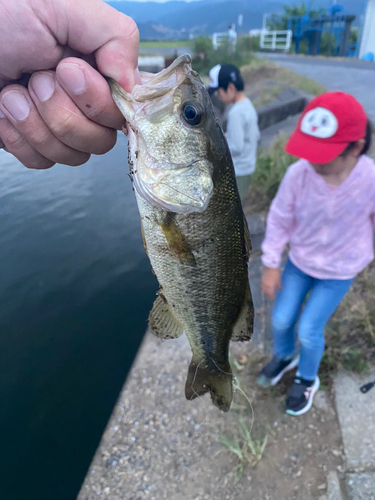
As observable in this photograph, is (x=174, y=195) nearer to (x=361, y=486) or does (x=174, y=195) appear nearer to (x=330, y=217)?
(x=330, y=217)

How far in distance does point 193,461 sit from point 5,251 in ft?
14.5

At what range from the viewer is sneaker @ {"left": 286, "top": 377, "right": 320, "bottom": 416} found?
2824 millimetres

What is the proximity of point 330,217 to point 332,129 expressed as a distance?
0.60 m

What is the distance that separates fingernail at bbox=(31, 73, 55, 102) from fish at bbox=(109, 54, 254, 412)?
23 centimetres

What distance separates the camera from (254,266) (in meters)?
4.64

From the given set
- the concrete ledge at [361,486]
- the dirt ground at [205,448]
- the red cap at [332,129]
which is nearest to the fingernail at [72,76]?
the red cap at [332,129]

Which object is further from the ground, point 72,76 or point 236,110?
point 72,76

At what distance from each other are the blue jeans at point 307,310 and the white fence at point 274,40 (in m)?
31.8

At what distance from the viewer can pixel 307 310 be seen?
8.29 ft

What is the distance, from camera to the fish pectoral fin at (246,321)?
1.39 metres

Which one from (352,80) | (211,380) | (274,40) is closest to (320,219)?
(211,380)

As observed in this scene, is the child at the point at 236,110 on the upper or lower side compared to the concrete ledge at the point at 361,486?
upper

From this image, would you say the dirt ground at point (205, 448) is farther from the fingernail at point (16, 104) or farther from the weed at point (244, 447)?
the fingernail at point (16, 104)

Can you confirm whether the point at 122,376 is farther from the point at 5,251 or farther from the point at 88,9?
the point at 88,9
